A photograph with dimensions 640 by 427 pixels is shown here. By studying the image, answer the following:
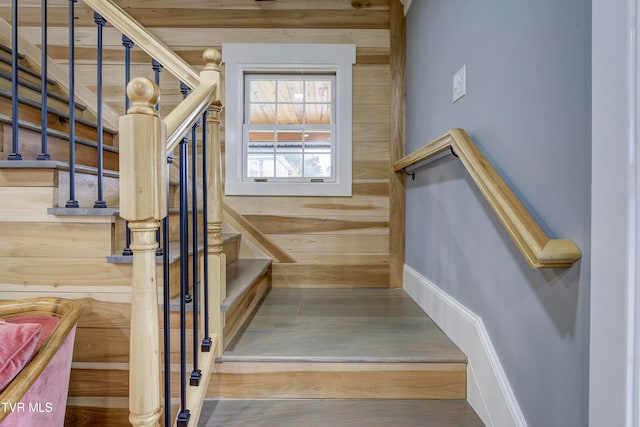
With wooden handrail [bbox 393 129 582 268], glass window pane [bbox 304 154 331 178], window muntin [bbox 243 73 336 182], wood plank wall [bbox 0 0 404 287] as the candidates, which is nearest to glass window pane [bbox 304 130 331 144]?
window muntin [bbox 243 73 336 182]

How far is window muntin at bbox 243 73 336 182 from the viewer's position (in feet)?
8.25

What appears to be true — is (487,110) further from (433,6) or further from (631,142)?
(433,6)

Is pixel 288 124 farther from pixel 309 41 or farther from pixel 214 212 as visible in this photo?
pixel 214 212

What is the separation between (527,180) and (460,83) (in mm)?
647

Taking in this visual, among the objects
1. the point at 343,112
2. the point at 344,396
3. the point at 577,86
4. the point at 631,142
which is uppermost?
the point at 343,112

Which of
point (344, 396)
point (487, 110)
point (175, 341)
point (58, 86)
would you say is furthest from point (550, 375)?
point (58, 86)

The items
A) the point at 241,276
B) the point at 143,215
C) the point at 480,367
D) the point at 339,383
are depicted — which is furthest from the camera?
the point at 241,276

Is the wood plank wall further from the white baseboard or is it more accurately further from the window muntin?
the white baseboard

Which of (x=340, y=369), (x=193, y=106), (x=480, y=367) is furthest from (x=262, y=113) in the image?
(x=480, y=367)

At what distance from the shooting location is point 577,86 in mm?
774

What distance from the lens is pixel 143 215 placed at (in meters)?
0.72

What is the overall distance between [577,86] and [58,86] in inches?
120

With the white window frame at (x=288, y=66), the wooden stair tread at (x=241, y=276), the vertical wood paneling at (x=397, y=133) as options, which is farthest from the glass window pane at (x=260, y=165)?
the vertical wood paneling at (x=397, y=133)

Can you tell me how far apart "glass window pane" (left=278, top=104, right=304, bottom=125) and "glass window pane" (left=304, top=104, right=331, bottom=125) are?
2.1 inches
